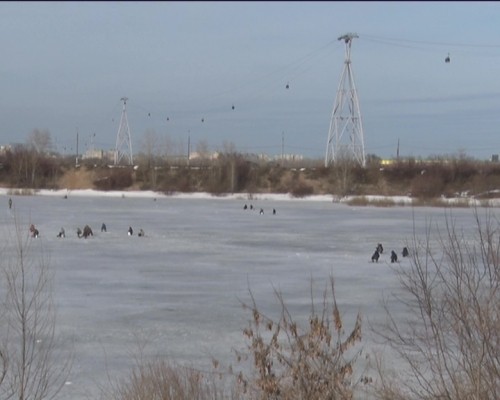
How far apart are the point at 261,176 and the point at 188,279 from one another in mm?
41463

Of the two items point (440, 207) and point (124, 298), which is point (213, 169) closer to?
point (440, 207)

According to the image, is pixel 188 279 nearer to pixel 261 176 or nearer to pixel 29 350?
pixel 29 350

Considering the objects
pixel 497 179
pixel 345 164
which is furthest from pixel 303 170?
pixel 497 179

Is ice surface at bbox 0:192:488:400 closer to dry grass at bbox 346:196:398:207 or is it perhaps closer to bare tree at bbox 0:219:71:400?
bare tree at bbox 0:219:71:400

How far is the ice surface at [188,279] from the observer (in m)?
8.19

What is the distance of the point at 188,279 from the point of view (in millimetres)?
12773

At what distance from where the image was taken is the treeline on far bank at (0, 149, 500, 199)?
49.2 metres

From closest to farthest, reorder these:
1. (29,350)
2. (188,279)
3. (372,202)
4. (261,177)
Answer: (29,350) < (188,279) < (372,202) < (261,177)

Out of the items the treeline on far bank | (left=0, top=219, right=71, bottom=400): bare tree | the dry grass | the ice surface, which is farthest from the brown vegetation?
(left=0, top=219, right=71, bottom=400): bare tree

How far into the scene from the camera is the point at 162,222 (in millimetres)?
25641

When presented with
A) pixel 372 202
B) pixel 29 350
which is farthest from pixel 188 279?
pixel 372 202

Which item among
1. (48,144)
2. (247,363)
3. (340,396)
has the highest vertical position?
(48,144)

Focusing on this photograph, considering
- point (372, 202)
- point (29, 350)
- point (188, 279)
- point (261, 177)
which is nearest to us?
point (29, 350)

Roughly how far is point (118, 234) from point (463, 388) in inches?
639
